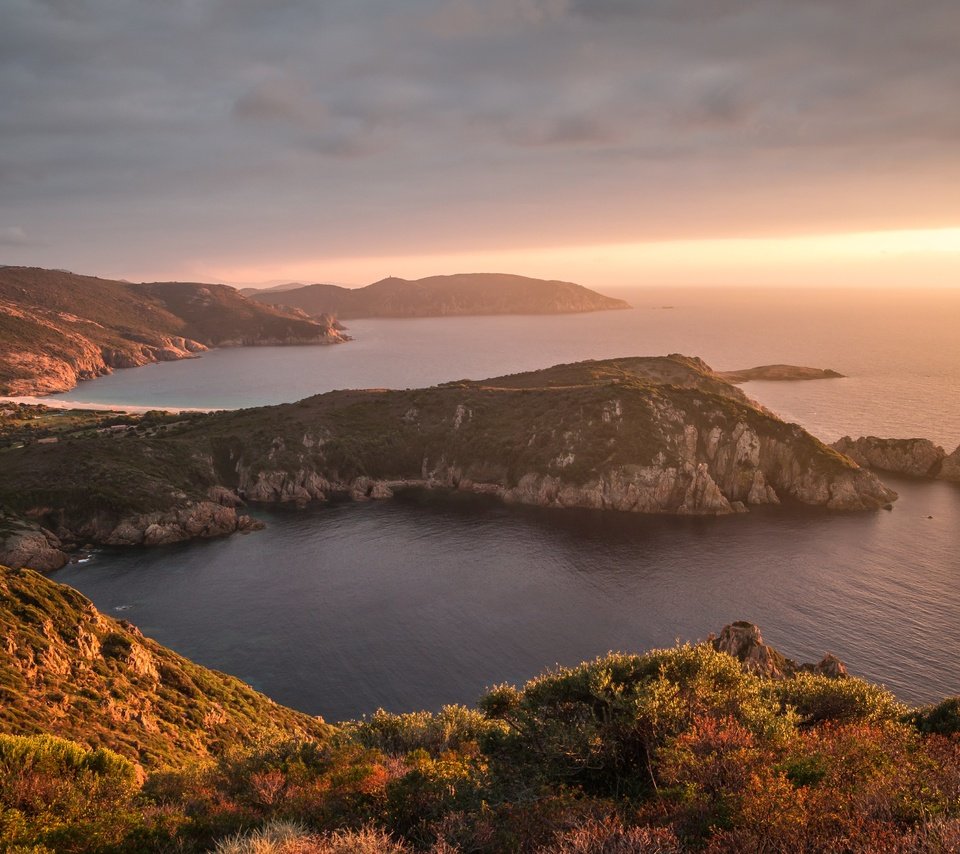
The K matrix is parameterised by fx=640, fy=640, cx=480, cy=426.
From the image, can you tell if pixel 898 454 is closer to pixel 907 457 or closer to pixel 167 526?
pixel 907 457

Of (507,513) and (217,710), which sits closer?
(217,710)

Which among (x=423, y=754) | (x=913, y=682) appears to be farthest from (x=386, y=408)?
(x=423, y=754)

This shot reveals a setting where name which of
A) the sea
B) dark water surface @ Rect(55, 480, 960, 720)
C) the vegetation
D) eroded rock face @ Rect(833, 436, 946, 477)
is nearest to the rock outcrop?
the sea

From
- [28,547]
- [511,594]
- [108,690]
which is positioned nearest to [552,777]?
[108,690]

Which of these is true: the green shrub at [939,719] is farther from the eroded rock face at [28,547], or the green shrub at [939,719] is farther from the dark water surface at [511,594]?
the eroded rock face at [28,547]

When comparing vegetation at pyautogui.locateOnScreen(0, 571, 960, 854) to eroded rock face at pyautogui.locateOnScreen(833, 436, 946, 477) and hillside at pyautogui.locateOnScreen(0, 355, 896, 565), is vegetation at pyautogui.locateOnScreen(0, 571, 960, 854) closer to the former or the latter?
hillside at pyautogui.locateOnScreen(0, 355, 896, 565)

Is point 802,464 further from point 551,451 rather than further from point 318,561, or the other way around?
point 318,561
